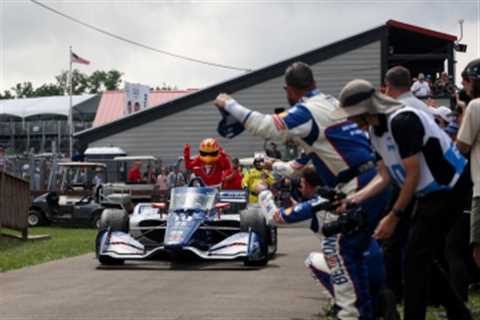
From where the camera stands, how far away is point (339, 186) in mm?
6465

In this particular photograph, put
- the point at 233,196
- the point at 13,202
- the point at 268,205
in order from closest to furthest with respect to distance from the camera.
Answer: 1. the point at 268,205
2. the point at 233,196
3. the point at 13,202

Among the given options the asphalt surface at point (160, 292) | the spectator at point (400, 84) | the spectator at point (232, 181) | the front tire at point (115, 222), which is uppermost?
the spectator at point (400, 84)

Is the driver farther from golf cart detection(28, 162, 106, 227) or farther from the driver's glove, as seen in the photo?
golf cart detection(28, 162, 106, 227)

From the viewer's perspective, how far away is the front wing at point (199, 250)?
12.8 meters

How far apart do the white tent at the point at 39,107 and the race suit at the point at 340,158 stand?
60176mm

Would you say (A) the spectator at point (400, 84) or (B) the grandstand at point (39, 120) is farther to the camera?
(B) the grandstand at point (39, 120)

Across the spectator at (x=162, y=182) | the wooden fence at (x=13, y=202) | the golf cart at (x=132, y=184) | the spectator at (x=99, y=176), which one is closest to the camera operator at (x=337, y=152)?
the wooden fence at (x=13, y=202)

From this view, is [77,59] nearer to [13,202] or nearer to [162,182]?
[162,182]

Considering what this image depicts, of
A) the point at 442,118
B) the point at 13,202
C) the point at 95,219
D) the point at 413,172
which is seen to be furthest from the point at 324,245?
the point at 95,219

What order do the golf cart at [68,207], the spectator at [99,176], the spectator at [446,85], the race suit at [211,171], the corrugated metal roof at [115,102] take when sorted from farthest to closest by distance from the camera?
1. the corrugated metal roof at [115,102]
2. the spectator at [99,176]
3. the golf cart at [68,207]
4. the race suit at [211,171]
5. the spectator at [446,85]

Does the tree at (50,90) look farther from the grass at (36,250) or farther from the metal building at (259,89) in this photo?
the grass at (36,250)

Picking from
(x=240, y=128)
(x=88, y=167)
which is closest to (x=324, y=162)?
(x=240, y=128)

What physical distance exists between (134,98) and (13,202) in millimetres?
31341

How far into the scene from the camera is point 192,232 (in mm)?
13133
